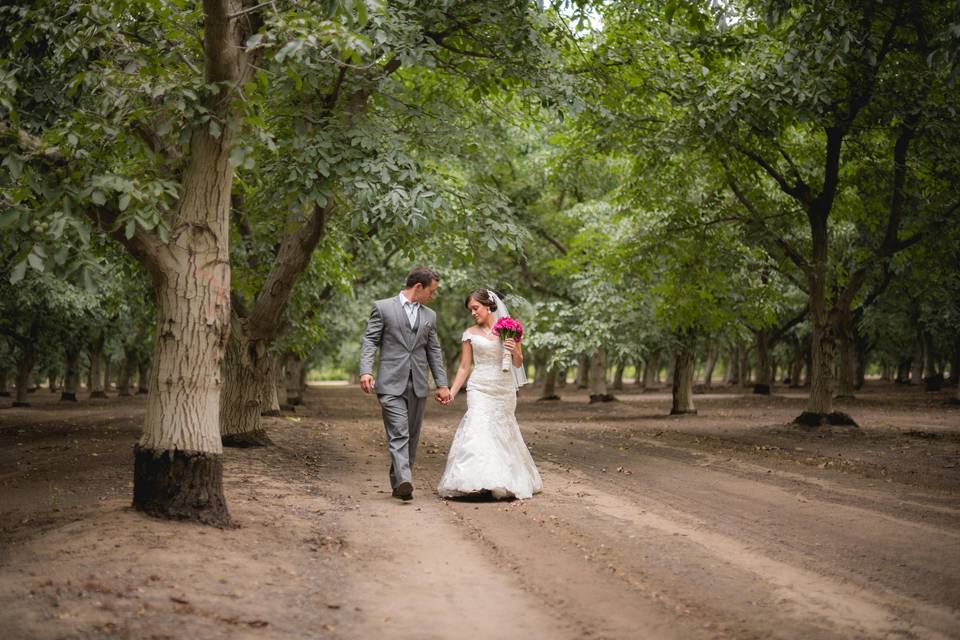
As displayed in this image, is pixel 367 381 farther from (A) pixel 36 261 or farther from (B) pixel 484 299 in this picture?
(A) pixel 36 261

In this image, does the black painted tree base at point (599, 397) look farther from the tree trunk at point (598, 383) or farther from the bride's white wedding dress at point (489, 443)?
the bride's white wedding dress at point (489, 443)

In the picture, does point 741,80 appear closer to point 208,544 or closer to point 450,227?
point 450,227

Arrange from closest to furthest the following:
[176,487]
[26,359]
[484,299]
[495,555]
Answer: [495,555] < [176,487] < [484,299] < [26,359]

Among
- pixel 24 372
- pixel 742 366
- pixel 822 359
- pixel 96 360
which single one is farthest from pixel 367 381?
pixel 742 366

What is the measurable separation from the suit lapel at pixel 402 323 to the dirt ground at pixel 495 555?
1.72 meters

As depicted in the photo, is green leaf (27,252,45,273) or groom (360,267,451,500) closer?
green leaf (27,252,45,273)

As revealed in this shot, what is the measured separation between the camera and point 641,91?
567 inches

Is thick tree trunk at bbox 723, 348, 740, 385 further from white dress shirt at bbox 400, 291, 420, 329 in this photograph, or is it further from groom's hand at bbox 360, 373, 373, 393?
groom's hand at bbox 360, 373, 373, 393

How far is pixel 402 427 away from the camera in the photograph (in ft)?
30.0

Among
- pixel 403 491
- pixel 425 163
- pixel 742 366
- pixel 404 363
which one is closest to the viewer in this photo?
pixel 403 491

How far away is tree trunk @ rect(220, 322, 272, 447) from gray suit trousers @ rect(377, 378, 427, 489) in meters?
5.53

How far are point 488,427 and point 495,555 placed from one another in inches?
128

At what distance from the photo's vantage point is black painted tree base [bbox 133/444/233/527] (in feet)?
23.1

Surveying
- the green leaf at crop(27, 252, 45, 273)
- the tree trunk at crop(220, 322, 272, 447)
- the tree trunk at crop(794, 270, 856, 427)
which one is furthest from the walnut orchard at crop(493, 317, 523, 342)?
the tree trunk at crop(794, 270, 856, 427)
